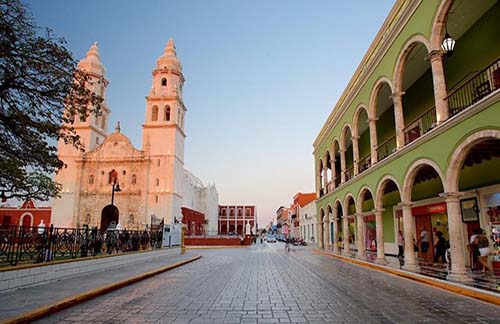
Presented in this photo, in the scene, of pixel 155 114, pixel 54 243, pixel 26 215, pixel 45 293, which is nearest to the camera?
pixel 45 293

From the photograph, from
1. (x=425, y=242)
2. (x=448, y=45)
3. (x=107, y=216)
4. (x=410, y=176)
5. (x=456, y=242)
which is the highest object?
(x=448, y=45)

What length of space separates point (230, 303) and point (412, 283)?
551cm

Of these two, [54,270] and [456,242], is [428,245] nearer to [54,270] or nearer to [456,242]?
[456,242]

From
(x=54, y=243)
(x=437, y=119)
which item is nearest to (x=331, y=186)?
(x=437, y=119)

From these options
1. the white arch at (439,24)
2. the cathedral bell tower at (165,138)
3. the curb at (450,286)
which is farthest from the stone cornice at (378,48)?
the cathedral bell tower at (165,138)

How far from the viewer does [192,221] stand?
165 feet

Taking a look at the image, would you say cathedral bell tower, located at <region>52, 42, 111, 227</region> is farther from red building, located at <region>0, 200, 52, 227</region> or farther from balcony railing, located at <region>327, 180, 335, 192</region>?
balcony railing, located at <region>327, 180, 335, 192</region>

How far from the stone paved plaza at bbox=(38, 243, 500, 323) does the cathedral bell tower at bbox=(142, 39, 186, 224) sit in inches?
1241

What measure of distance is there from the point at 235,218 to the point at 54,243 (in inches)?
3315

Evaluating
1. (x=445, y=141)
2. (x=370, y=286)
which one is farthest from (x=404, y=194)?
(x=370, y=286)

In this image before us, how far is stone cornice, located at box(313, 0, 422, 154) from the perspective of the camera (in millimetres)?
11594

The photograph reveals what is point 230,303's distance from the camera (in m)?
6.56

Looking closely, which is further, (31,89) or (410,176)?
(410,176)

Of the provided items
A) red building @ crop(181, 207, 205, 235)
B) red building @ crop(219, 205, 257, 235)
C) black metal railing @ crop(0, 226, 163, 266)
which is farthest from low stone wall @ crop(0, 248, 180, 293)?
red building @ crop(219, 205, 257, 235)
